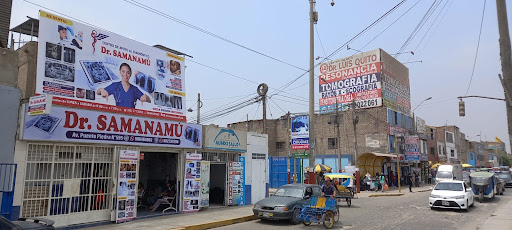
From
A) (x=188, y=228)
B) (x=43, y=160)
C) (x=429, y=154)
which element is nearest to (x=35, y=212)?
(x=43, y=160)

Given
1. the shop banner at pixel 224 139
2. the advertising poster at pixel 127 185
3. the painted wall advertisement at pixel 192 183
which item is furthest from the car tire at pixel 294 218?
the advertising poster at pixel 127 185

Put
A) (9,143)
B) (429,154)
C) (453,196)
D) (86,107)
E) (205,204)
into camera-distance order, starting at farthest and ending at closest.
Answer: (429,154), (453,196), (205,204), (86,107), (9,143)

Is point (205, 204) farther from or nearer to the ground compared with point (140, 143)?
nearer to the ground

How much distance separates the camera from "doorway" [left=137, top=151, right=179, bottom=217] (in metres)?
15.6

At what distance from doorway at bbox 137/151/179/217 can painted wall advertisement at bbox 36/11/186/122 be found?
9.48 ft

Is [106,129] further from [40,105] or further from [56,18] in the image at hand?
[56,18]

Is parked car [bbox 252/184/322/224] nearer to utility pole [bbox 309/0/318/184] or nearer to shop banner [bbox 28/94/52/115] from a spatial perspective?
utility pole [bbox 309/0/318/184]

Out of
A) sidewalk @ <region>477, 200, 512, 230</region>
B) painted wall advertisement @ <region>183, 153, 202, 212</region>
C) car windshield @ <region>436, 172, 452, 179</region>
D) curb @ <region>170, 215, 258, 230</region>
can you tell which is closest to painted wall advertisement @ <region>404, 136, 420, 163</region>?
car windshield @ <region>436, 172, 452, 179</region>

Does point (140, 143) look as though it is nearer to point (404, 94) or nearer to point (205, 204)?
point (205, 204)

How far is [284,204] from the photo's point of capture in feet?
41.8

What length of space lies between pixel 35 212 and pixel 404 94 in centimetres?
4597

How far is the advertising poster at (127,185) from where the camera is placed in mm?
12555

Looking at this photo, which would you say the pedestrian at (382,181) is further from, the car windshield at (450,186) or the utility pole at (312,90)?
the utility pole at (312,90)

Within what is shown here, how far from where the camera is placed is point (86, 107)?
12453 millimetres
